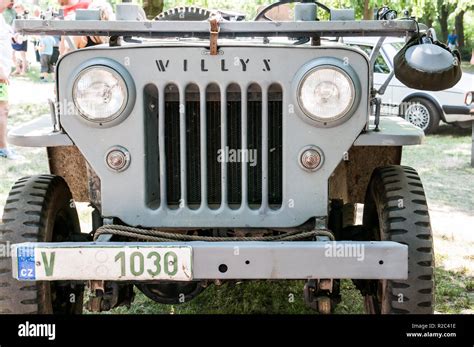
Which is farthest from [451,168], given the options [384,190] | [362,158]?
[384,190]

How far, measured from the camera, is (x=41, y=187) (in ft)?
12.1

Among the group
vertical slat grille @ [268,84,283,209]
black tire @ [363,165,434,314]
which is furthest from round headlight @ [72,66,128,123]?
black tire @ [363,165,434,314]

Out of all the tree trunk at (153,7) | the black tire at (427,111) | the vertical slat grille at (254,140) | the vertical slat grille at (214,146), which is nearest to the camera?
the vertical slat grille at (214,146)

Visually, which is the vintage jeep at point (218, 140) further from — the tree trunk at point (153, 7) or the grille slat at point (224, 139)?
the tree trunk at point (153, 7)

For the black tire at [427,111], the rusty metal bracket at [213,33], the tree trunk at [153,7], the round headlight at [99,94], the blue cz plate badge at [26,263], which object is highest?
the tree trunk at [153,7]

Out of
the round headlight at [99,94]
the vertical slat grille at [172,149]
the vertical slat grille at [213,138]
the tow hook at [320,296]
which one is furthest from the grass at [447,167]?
the round headlight at [99,94]

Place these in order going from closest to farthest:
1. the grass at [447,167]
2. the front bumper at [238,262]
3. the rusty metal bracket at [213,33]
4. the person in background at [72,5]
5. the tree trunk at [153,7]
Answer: the front bumper at [238,262], the rusty metal bracket at [213,33], the person in background at [72,5], the grass at [447,167], the tree trunk at [153,7]

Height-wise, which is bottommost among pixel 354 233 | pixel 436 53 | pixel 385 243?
pixel 354 233

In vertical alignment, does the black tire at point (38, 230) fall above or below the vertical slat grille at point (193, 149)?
below

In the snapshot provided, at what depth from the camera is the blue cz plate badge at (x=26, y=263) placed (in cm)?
296

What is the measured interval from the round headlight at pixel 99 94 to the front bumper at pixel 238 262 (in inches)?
26.9

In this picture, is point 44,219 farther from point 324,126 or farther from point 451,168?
point 451,168

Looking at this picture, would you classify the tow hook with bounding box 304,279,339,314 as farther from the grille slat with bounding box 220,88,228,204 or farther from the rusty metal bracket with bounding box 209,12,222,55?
the rusty metal bracket with bounding box 209,12,222,55
